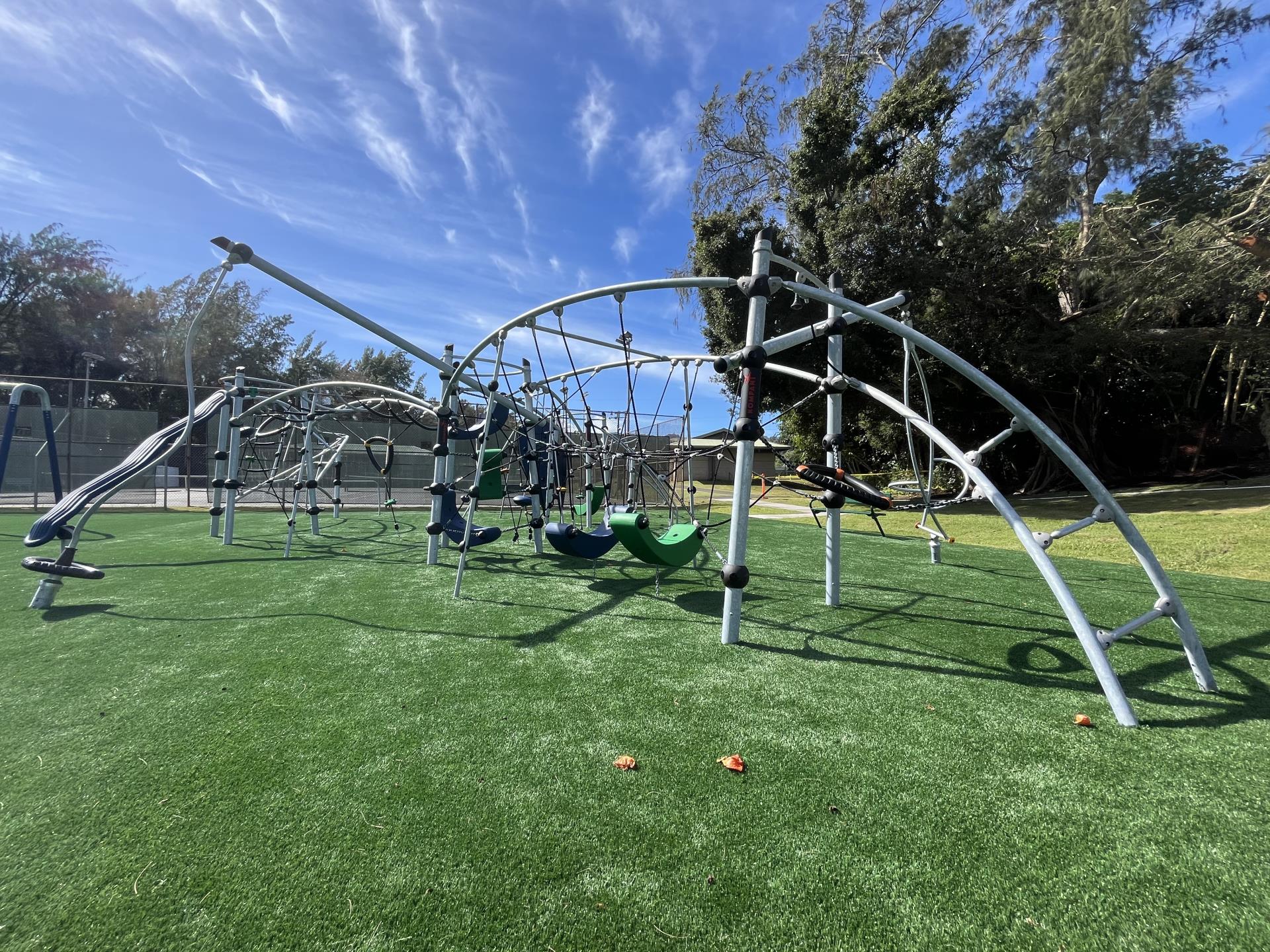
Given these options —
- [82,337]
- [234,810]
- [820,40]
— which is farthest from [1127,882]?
[82,337]

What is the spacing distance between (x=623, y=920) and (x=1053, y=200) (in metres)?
17.2

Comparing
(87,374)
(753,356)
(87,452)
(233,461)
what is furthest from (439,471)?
(87,374)

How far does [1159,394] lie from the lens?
17781 millimetres

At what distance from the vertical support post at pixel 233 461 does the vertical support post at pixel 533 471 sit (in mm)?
3852

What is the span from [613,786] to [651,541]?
2.73 meters

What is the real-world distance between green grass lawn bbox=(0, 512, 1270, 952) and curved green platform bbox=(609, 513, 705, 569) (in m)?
0.74

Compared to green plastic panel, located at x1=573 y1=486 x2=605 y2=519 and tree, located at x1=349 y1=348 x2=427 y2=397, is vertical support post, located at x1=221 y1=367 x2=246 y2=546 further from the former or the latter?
tree, located at x1=349 y1=348 x2=427 y2=397

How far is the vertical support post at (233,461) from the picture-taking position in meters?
7.51

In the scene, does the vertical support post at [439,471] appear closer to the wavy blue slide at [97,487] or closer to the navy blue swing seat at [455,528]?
the navy blue swing seat at [455,528]

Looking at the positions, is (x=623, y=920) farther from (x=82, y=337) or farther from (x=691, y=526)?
(x=82, y=337)

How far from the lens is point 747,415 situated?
3461 mm

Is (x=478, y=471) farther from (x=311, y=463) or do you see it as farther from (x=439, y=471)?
(x=311, y=463)

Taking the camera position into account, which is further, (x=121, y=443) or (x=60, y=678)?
(x=121, y=443)

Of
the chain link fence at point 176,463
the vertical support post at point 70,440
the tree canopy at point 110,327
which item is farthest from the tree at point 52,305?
the vertical support post at point 70,440
